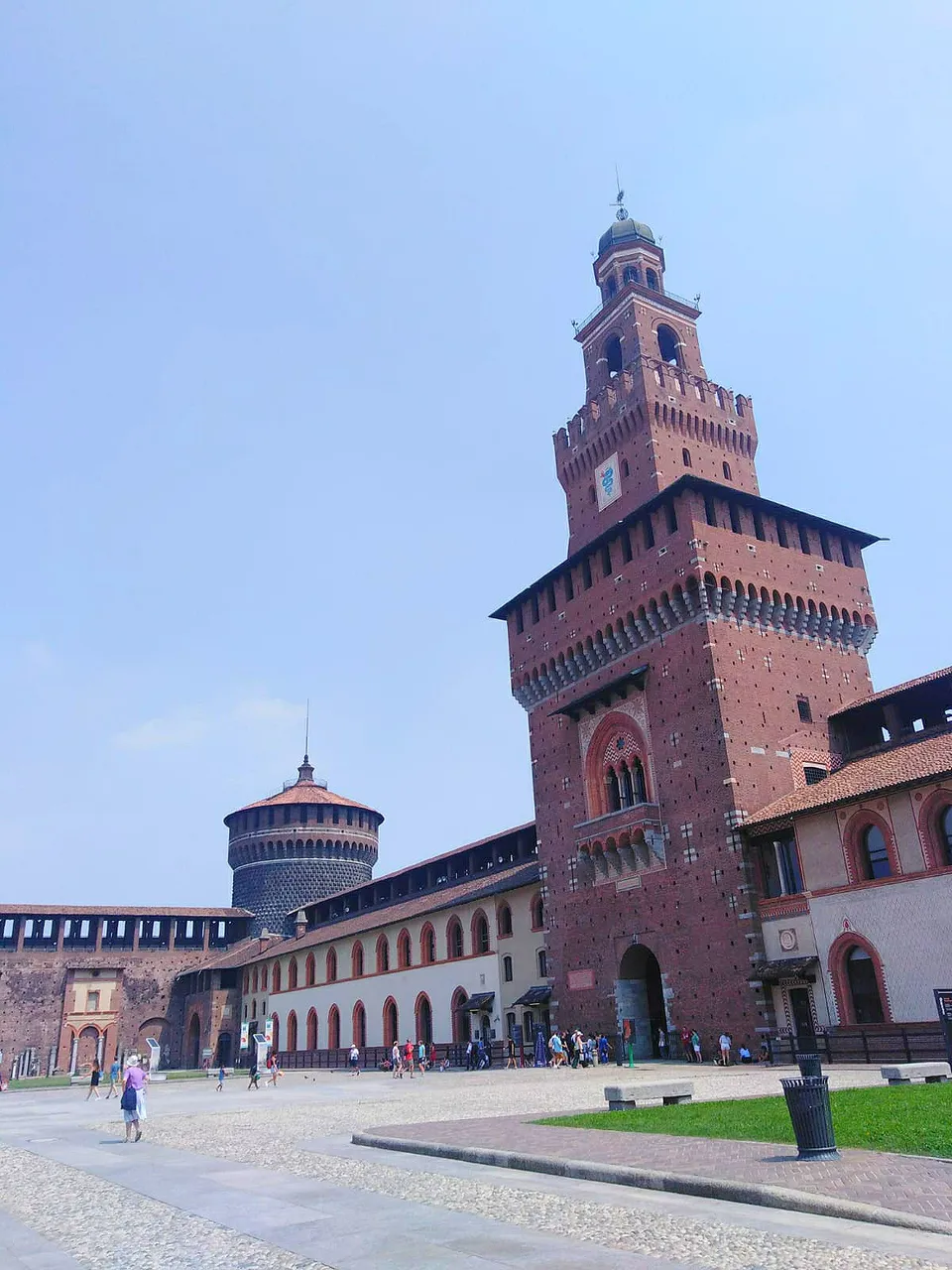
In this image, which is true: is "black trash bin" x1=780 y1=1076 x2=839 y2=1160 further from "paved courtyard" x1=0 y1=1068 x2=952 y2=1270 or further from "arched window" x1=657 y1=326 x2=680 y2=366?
"arched window" x1=657 y1=326 x2=680 y2=366

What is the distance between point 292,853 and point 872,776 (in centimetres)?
4906

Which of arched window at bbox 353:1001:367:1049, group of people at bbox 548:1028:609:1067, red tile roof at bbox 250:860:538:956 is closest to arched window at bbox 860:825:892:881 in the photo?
group of people at bbox 548:1028:609:1067

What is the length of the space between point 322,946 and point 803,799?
Result: 36092mm

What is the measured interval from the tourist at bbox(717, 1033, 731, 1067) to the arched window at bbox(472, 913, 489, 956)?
623 inches

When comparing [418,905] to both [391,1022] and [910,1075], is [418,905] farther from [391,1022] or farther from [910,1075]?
[910,1075]

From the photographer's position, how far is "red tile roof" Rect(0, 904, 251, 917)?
6328 cm

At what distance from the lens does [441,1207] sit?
8.77 meters

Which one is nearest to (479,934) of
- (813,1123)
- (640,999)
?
(640,999)

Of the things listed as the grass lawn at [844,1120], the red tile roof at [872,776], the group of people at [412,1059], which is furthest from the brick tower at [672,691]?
the grass lawn at [844,1120]

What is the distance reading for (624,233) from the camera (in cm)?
4581

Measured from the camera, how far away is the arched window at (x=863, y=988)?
25109 millimetres

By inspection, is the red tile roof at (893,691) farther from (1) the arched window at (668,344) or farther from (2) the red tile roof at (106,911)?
(2) the red tile roof at (106,911)

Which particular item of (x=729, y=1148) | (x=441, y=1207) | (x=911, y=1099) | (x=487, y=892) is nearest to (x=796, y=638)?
(x=487, y=892)

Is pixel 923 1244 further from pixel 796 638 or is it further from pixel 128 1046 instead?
pixel 128 1046
